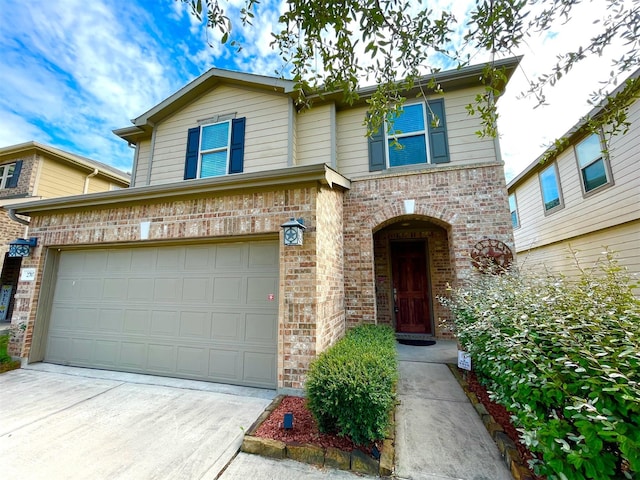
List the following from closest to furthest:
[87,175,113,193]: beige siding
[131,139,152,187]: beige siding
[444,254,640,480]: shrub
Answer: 1. [444,254,640,480]: shrub
2. [131,139,152,187]: beige siding
3. [87,175,113,193]: beige siding

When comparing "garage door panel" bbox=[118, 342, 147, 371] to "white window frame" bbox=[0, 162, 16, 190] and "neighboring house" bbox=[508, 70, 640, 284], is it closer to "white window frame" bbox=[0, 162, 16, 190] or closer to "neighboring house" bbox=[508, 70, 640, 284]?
"neighboring house" bbox=[508, 70, 640, 284]

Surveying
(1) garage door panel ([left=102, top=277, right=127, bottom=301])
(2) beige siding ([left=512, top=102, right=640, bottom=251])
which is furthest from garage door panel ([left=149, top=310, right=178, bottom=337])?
(2) beige siding ([left=512, top=102, right=640, bottom=251])

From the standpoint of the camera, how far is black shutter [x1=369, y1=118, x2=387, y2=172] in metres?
5.72

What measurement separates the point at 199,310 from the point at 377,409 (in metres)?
3.06

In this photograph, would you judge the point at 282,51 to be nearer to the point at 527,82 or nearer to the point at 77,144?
the point at 527,82

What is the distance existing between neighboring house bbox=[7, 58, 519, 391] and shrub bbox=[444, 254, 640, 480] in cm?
199

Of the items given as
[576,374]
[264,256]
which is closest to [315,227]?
[264,256]

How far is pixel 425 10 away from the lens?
238 centimetres

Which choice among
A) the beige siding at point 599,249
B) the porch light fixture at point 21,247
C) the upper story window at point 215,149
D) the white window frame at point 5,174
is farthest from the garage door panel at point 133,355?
the white window frame at point 5,174

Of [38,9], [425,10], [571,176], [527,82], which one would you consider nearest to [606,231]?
[571,176]

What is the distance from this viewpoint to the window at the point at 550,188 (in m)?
8.04

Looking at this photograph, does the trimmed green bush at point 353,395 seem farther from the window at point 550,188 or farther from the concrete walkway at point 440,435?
the window at point 550,188

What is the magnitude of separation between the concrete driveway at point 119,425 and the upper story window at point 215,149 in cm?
432

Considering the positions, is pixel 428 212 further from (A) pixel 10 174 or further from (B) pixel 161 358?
(A) pixel 10 174
